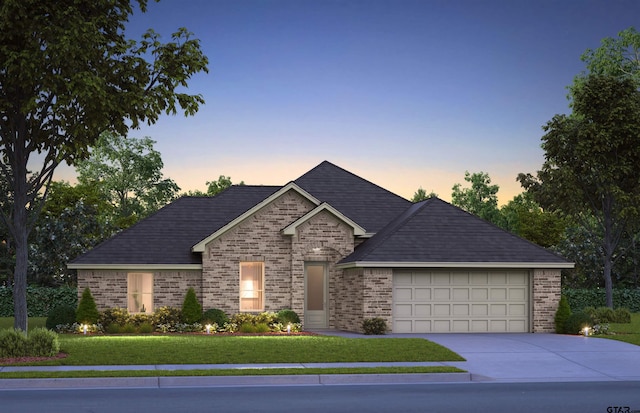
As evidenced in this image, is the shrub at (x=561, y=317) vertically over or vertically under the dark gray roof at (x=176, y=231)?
under

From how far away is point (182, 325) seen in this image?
1351 inches

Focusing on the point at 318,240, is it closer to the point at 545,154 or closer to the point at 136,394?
the point at 545,154

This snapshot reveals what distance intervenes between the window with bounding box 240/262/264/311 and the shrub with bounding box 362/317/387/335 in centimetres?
523

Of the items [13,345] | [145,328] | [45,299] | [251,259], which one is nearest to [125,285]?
[145,328]

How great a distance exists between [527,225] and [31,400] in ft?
266

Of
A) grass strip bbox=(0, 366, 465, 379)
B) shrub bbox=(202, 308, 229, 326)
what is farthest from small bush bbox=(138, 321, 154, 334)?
grass strip bbox=(0, 366, 465, 379)

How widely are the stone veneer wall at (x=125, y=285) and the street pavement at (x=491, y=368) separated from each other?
38.0 feet

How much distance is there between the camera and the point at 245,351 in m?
23.4

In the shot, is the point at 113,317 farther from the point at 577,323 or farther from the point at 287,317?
the point at 577,323

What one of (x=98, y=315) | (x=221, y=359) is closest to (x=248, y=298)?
(x=98, y=315)

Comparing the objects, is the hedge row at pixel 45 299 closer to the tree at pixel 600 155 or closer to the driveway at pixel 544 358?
the driveway at pixel 544 358

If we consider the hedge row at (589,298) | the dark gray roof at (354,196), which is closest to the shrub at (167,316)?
the dark gray roof at (354,196)

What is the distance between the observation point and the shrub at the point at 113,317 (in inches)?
1351

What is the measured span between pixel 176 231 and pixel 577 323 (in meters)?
17.3
